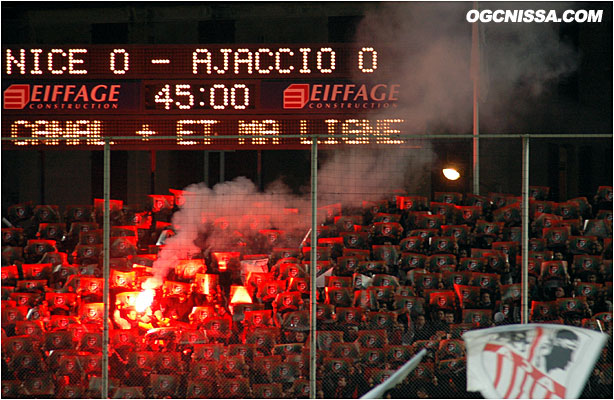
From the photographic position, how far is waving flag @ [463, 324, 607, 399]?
567cm

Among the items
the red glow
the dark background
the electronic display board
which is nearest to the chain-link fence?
the red glow

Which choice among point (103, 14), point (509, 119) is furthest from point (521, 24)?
point (103, 14)

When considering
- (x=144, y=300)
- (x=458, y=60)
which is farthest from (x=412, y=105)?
(x=144, y=300)

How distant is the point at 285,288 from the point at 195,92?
247 cm

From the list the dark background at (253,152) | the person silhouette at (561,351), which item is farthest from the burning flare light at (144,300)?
the dark background at (253,152)

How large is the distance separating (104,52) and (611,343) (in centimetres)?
524

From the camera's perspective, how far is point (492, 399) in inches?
226

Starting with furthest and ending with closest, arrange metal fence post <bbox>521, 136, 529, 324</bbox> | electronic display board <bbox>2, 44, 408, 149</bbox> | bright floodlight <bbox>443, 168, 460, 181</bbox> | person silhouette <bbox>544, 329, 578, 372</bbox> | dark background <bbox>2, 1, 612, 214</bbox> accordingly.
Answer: dark background <bbox>2, 1, 612, 214</bbox> < bright floodlight <bbox>443, 168, 460, 181</bbox> < electronic display board <bbox>2, 44, 408, 149</bbox> < metal fence post <bbox>521, 136, 529, 324</bbox> < person silhouette <bbox>544, 329, 578, 372</bbox>

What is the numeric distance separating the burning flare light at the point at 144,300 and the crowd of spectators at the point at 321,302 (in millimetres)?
24

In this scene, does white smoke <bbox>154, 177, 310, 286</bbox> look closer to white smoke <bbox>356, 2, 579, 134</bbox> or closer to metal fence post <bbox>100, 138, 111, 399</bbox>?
metal fence post <bbox>100, 138, 111, 399</bbox>

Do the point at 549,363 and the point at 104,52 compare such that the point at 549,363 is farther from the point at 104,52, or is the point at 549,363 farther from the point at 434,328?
the point at 104,52

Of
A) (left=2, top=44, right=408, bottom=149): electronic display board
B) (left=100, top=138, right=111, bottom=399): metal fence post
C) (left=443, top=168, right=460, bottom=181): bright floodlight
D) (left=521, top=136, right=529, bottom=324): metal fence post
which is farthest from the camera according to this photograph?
(left=443, top=168, right=460, bottom=181): bright floodlight

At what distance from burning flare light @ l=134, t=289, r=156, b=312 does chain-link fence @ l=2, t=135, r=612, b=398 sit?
0.6 inches

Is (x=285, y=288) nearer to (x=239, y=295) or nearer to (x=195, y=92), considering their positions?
(x=239, y=295)
